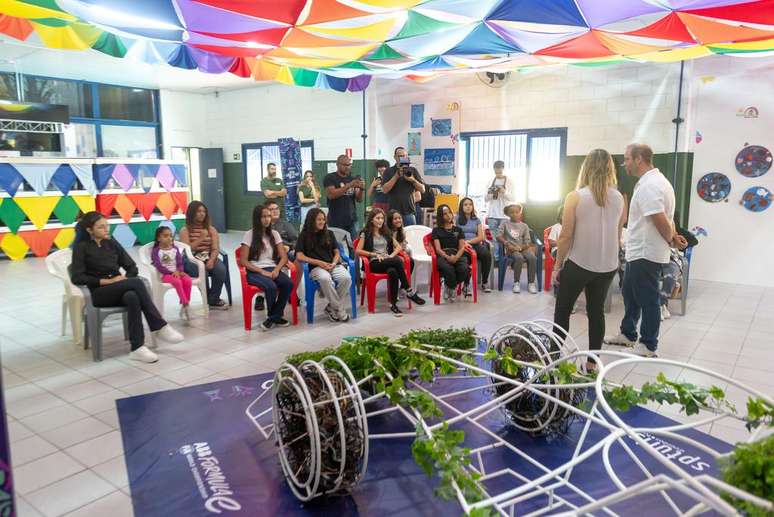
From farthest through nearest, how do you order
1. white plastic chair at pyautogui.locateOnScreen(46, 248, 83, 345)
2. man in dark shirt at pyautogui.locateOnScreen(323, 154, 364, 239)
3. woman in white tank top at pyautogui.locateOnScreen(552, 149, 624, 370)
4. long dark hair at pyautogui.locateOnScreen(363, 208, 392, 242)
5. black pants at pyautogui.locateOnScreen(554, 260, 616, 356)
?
man in dark shirt at pyautogui.locateOnScreen(323, 154, 364, 239)
long dark hair at pyautogui.locateOnScreen(363, 208, 392, 242)
white plastic chair at pyautogui.locateOnScreen(46, 248, 83, 345)
black pants at pyautogui.locateOnScreen(554, 260, 616, 356)
woman in white tank top at pyautogui.locateOnScreen(552, 149, 624, 370)

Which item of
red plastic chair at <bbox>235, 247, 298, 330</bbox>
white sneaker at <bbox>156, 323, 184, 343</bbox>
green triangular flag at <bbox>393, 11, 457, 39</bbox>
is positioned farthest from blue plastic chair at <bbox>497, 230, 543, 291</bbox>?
white sneaker at <bbox>156, 323, 184, 343</bbox>

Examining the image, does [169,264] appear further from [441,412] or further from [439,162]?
[439,162]

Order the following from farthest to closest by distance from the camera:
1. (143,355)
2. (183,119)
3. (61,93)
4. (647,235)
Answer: (183,119)
(61,93)
(143,355)
(647,235)

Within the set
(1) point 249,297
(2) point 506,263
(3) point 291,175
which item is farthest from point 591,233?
(3) point 291,175

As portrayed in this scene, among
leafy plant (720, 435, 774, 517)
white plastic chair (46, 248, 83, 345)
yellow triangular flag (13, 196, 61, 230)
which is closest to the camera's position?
leafy plant (720, 435, 774, 517)

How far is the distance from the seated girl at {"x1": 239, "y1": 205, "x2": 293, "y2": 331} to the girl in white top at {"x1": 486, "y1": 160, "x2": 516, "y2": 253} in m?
3.65

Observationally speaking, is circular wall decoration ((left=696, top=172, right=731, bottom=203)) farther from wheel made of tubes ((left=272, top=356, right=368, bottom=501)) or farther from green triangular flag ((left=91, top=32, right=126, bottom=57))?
green triangular flag ((left=91, top=32, right=126, bottom=57))

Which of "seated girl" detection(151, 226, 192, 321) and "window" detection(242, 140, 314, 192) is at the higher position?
"window" detection(242, 140, 314, 192)

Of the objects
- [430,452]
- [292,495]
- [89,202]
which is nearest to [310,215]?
[292,495]

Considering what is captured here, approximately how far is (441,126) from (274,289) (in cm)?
526

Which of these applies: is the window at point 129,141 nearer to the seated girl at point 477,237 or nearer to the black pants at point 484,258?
the seated girl at point 477,237

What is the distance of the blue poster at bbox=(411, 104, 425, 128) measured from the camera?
9.46 m

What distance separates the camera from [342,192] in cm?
667

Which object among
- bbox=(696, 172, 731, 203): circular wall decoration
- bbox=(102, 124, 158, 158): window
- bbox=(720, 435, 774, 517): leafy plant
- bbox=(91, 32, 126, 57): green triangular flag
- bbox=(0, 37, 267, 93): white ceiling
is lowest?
bbox=(720, 435, 774, 517): leafy plant
